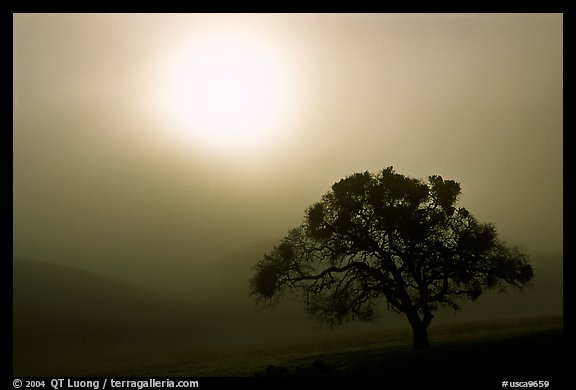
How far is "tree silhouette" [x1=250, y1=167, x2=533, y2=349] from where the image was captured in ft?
112

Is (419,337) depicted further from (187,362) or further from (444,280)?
(187,362)

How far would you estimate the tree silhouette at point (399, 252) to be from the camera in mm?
34125

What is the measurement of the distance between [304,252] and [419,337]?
9.33m

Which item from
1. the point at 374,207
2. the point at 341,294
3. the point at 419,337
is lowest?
the point at 419,337

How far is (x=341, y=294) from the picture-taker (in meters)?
34.3

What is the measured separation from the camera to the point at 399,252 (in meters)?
34.3

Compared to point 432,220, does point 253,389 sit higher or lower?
lower

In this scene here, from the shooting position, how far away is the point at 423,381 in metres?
26.7

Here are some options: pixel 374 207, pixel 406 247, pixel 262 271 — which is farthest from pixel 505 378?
pixel 262 271
